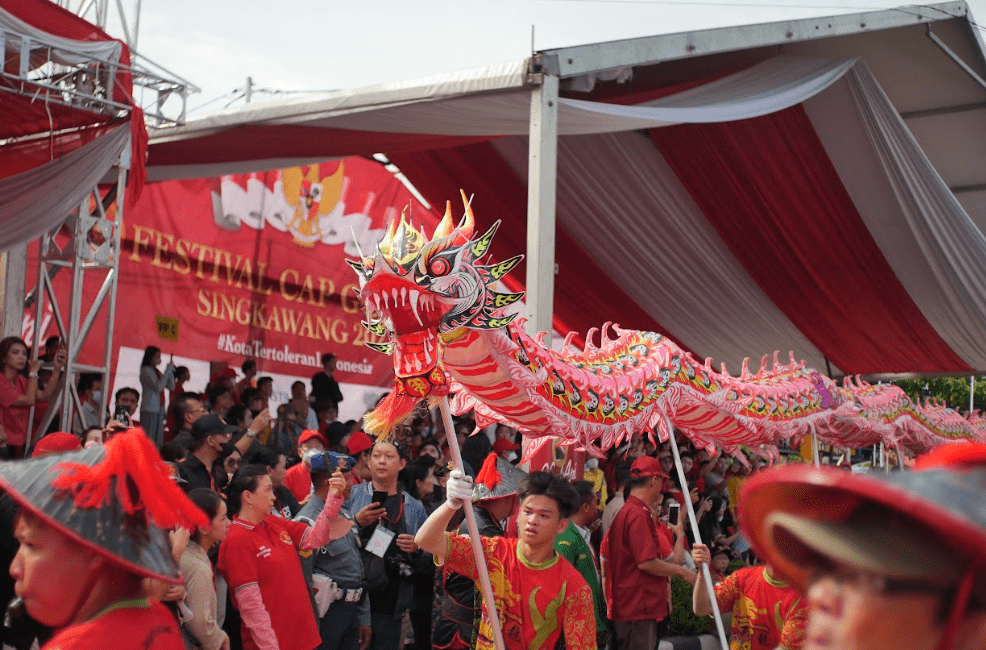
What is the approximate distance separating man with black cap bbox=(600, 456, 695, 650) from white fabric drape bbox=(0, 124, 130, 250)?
368 cm

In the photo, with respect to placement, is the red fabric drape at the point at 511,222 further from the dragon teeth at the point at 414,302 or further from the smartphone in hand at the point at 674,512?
the dragon teeth at the point at 414,302

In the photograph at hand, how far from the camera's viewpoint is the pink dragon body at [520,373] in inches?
136

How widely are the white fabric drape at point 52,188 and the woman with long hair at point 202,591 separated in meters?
3.18

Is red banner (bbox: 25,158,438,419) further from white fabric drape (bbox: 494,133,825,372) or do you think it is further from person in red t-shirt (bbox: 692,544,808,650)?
person in red t-shirt (bbox: 692,544,808,650)

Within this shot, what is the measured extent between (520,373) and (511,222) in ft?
16.9

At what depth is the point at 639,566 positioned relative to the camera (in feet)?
17.3

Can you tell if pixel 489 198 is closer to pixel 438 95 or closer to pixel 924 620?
pixel 438 95

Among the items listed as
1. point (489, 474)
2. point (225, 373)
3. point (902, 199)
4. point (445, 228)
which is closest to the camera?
point (445, 228)

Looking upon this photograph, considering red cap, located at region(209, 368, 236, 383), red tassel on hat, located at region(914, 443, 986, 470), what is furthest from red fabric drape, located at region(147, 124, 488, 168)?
red tassel on hat, located at region(914, 443, 986, 470)

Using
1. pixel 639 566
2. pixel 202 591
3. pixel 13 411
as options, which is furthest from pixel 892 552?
pixel 13 411

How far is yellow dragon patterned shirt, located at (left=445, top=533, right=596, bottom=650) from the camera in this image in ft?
11.1

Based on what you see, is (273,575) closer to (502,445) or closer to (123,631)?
(123,631)

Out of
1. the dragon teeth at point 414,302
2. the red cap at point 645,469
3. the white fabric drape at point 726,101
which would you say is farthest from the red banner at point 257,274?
the dragon teeth at point 414,302

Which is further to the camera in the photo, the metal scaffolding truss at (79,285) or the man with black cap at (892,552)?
the metal scaffolding truss at (79,285)
